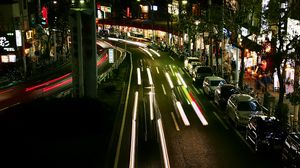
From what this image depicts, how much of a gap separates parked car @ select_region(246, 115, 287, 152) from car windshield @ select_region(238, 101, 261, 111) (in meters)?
3.86

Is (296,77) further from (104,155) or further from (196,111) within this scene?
(104,155)

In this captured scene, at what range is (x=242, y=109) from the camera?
75.5 ft

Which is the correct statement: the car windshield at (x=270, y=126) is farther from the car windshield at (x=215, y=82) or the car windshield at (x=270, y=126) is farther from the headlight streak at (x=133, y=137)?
the car windshield at (x=215, y=82)

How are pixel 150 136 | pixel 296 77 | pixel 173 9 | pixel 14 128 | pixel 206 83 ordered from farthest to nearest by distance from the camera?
1. pixel 173 9
2. pixel 206 83
3. pixel 296 77
4. pixel 150 136
5. pixel 14 128

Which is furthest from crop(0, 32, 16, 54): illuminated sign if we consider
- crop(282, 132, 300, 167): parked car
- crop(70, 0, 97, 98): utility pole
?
crop(282, 132, 300, 167): parked car

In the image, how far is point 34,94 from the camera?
33.8 m

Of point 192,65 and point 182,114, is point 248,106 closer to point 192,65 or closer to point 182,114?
point 182,114

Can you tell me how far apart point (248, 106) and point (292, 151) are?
322 inches

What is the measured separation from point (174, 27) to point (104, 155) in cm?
5790

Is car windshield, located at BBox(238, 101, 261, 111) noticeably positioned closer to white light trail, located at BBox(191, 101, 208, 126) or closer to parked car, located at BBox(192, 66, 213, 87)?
white light trail, located at BBox(191, 101, 208, 126)

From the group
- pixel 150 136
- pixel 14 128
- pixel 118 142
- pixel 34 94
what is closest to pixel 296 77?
pixel 150 136

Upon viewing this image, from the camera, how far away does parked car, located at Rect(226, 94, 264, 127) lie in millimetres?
22156

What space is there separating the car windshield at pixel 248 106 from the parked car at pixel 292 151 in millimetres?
7175

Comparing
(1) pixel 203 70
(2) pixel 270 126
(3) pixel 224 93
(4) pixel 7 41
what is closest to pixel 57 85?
(4) pixel 7 41
